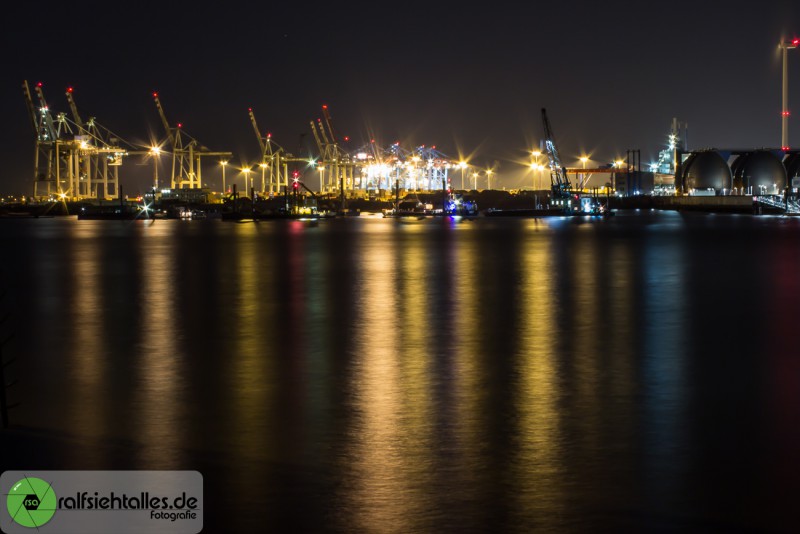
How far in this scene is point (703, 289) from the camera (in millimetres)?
17312

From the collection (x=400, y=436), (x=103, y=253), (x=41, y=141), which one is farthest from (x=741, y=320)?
(x=41, y=141)

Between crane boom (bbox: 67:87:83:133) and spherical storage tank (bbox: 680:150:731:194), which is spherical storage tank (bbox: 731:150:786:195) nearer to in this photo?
spherical storage tank (bbox: 680:150:731:194)

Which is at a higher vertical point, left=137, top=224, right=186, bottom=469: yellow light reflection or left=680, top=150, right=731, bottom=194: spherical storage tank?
left=680, top=150, right=731, bottom=194: spherical storage tank

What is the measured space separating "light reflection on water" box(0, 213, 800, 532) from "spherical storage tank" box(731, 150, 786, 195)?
286 feet

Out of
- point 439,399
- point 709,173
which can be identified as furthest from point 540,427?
point 709,173

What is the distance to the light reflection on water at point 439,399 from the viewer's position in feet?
16.9

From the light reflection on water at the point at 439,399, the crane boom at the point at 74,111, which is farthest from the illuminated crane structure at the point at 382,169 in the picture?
the light reflection on water at the point at 439,399

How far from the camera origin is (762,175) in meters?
101

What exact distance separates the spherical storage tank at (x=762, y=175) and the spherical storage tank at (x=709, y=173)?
Result: 162 cm

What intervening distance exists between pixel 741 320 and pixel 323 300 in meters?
6.14

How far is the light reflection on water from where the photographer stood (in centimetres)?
515

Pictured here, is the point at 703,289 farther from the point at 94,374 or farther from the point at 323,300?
the point at 94,374

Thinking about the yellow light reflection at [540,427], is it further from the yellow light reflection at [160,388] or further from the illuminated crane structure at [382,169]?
the illuminated crane structure at [382,169]

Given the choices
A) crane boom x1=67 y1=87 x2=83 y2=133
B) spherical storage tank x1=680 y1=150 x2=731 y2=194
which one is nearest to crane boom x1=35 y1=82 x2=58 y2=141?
crane boom x1=67 y1=87 x2=83 y2=133
